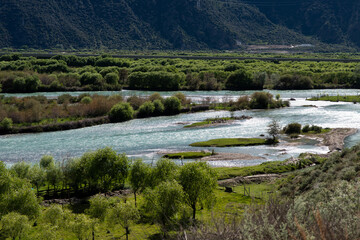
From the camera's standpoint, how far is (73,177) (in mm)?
46562

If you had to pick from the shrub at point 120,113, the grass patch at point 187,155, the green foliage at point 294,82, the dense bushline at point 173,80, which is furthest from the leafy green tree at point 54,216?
the green foliage at point 294,82

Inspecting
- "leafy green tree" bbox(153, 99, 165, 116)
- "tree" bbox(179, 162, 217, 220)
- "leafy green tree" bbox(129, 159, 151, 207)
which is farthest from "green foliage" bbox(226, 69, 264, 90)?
"tree" bbox(179, 162, 217, 220)

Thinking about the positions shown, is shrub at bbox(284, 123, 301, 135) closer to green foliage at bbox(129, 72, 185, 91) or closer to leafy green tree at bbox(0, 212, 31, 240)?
leafy green tree at bbox(0, 212, 31, 240)

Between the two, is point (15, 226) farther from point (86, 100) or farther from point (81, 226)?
point (86, 100)

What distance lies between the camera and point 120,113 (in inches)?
3553

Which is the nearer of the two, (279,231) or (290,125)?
(279,231)

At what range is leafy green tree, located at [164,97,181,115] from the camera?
9881 cm

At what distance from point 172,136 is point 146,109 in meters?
20.4

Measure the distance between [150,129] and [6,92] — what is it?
61913mm

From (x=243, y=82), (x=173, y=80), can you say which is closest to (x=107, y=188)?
(x=173, y=80)

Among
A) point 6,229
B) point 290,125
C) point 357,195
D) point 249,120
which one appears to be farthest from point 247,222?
point 249,120

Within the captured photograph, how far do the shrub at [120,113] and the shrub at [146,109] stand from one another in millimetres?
3921

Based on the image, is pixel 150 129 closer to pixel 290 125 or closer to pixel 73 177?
pixel 290 125

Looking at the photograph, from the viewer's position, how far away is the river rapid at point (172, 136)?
2515 inches
